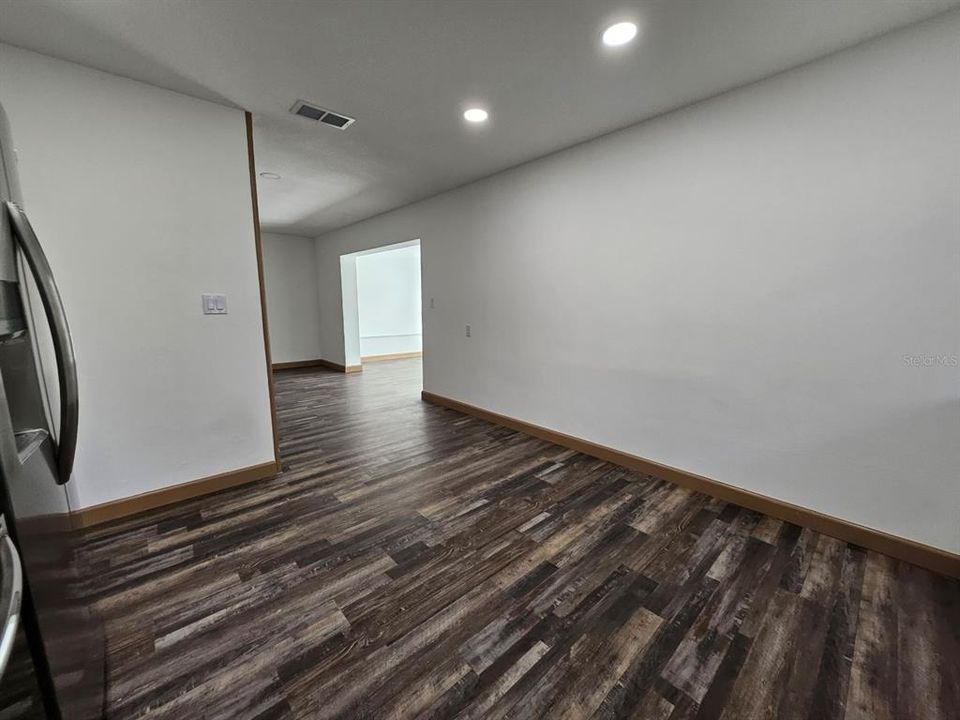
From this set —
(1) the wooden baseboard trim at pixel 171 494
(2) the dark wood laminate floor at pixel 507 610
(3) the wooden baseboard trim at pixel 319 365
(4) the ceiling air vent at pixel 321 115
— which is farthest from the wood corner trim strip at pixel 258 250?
(3) the wooden baseboard trim at pixel 319 365

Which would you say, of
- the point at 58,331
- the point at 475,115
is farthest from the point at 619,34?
the point at 58,331

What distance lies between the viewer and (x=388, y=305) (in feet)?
27.9

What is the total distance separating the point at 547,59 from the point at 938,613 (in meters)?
3.13

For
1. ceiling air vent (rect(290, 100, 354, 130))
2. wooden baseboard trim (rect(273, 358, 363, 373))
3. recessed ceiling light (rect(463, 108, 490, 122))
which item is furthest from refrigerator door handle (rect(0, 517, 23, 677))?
wooden baseboard trim (rect(273, 358, 363, 373))

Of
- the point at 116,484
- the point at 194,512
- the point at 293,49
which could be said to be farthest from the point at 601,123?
the point at 116,484

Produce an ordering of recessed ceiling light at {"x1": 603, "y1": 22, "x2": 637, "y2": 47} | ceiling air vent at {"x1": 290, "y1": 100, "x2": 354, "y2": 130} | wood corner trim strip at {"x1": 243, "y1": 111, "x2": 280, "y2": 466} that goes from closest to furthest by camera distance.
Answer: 1. recessed ceiling light at {"x1": 603, "y1": 22, "x2": 637, "y2": 47}
2. ceiling air vent at {"x1": 290, "y1": 100, "x2": 354, "y2": 130}
3. wood corner trim strip at {"x1": 243, "y1": 111, "x2": 280, "y2": 466}

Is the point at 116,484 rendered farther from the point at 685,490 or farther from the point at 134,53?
the point at 685,490

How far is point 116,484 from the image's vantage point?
232 cm

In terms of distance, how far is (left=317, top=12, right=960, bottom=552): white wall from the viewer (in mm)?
1825

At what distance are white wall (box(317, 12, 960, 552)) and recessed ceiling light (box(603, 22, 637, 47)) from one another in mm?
920

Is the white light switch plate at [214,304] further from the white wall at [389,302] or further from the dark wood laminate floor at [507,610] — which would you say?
the white wall at [389,302]

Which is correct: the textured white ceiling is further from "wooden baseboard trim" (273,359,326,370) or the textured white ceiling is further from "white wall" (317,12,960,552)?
"wooden baseboard trim" (273,359,326,370)

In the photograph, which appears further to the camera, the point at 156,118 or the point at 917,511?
the point at 156,118

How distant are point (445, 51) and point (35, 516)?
237cm
